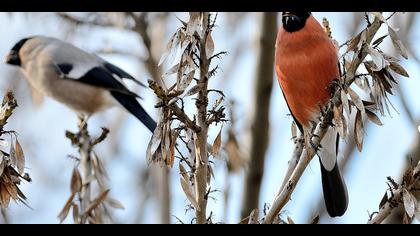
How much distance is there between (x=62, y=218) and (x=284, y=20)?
1.11 metres

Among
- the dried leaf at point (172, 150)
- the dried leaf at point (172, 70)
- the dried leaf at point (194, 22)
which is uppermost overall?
the dried leaf at point (194, 22)

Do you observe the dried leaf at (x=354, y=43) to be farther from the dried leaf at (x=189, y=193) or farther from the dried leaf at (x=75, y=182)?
the dried leaf at (x=75, y=182)

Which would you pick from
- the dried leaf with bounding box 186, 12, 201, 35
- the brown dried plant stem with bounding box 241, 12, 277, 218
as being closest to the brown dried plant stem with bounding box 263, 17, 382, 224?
the dried leaf with bounding box 186, 12, 201, 35

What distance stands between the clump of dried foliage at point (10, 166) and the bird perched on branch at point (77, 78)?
4.93 feet

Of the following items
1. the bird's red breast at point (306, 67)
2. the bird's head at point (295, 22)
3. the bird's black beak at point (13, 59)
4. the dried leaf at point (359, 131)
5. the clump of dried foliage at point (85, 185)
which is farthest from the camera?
the bird's black beak at point (13, 59)

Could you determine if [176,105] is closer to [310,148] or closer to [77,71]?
[310,148]

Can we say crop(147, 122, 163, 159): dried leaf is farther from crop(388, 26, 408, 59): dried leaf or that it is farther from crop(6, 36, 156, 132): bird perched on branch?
crop(6, 36, 156, 132): bird perched on branch

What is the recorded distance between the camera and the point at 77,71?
11.5 ft

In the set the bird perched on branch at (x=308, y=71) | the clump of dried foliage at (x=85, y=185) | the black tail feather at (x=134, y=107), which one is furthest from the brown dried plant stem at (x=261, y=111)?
the clump of dried foliage at (x=85, y=185)

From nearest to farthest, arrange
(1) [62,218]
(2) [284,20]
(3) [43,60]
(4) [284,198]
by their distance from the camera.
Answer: (4) [284,198] < (1) [62,218] < (2) [284,20] < (3) [43,60]

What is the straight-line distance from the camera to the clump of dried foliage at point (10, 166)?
1.62 m

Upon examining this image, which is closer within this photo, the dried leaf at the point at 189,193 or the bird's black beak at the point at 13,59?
the dried leaf at the point at 189,193
